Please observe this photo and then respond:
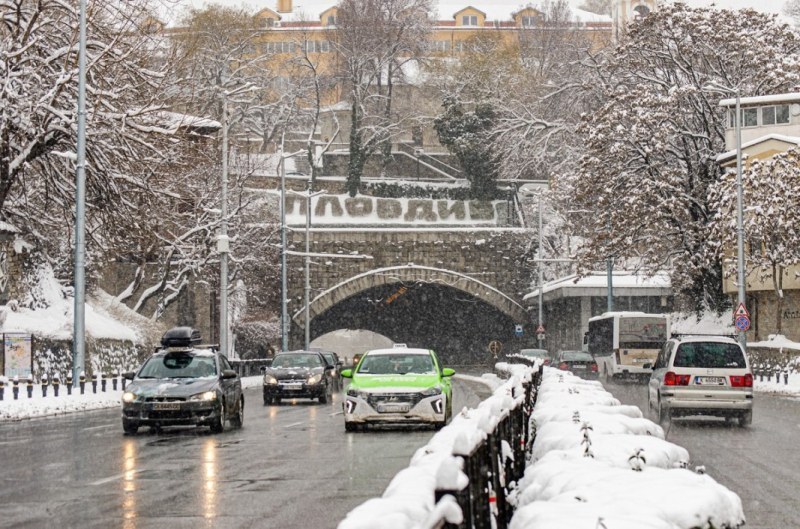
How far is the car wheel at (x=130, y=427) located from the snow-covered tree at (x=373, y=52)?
61.7m

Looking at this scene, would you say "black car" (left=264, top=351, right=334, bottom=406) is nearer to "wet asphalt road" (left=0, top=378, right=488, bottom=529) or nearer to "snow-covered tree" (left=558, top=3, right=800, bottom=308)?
"wet asphalt road" (left=0, top=378, right=488, bottom=529)

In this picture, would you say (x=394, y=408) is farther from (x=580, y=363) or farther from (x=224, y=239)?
(x=580, y=363)

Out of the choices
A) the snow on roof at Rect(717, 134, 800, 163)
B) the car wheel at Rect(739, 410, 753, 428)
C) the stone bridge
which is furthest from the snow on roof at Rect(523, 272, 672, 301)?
the car wheel at Rect(739, 410, 753, 428)

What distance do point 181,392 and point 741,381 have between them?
32.4ft

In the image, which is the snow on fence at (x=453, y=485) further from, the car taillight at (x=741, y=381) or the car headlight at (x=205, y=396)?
the car taillight at (x=741, y=381)

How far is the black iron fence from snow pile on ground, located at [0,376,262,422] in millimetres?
17258

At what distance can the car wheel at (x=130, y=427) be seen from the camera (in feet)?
67.2

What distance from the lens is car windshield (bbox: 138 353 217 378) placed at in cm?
2166

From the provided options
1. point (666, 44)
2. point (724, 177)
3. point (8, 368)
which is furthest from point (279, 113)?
point (8, 368)

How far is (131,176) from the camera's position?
1256 inches

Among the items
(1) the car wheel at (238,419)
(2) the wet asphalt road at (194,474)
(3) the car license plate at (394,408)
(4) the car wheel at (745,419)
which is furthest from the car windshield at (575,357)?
(3) the car license plate at (394,408)

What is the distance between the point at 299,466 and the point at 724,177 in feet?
116

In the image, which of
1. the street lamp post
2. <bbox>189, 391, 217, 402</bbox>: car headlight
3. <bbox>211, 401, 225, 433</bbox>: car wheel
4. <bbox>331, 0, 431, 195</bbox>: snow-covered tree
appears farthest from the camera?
<bbox>331, 0, 431, 195</bbox>: snow-covered tree

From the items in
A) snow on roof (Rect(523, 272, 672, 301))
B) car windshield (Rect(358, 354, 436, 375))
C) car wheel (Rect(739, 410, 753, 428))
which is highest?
snow on roof (Rect(523, 272, 672, 301))
